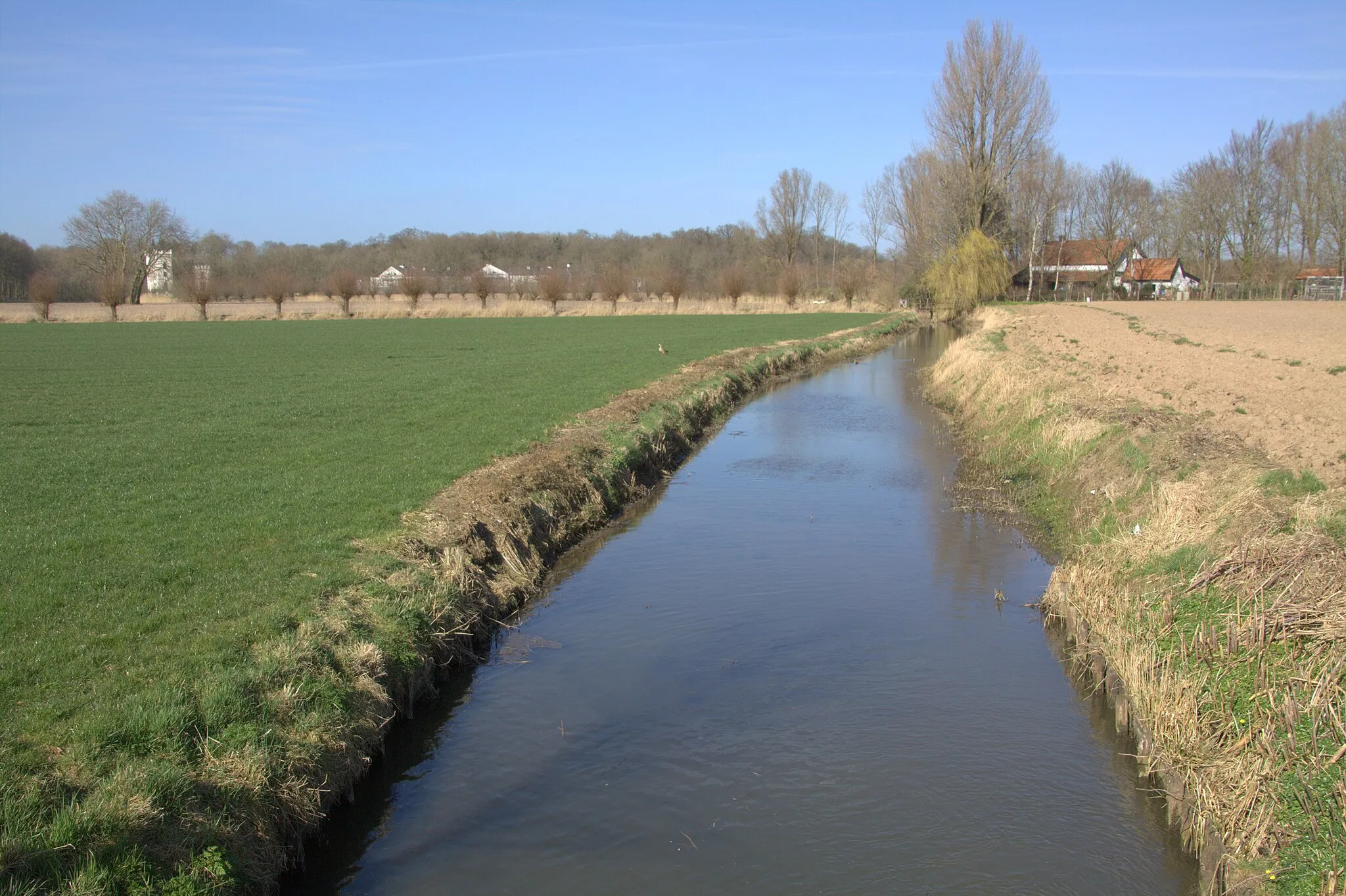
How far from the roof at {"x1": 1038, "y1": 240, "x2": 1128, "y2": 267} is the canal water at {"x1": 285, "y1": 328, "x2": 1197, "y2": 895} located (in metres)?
80.2

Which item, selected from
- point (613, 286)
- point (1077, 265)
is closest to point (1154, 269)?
point (1077, 265)

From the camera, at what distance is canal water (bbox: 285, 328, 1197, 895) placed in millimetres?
5461

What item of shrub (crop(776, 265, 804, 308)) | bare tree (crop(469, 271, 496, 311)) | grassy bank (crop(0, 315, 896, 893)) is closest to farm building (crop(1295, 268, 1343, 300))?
shrub (crop(776, 265, 804, 308))

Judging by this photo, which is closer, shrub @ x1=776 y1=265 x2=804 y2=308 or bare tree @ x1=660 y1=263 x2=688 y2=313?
bare tree @ x1=660 y1=263 x2=688 y2=313

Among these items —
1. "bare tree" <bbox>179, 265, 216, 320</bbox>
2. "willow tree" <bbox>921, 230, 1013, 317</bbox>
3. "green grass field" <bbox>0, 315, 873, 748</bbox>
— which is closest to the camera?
"green grass field" <bbox>0, 315, 873, 748</bbox>

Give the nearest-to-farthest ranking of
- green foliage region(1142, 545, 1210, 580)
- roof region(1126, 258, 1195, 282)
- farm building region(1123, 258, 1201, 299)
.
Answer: green foliage region(1142, 545, 1210, 580) → farm building region(1123, 258, 1201, 299) → roof region(1126, 258, 1195, 282)

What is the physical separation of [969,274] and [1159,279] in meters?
35.7

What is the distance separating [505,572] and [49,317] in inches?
2374

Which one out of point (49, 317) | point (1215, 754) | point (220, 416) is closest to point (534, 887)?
point (1215, 754)

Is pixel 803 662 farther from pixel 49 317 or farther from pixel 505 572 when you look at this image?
pixel 49 317

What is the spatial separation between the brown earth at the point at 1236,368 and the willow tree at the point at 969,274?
55.0 ft

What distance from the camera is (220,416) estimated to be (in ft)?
53.6

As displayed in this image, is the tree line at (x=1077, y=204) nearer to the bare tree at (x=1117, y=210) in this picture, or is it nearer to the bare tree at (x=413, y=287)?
the bare tree at (x=1117, y=210)

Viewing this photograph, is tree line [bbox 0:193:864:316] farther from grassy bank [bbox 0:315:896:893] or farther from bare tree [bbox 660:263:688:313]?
grassy bank [bbox 0:315:896:893]
